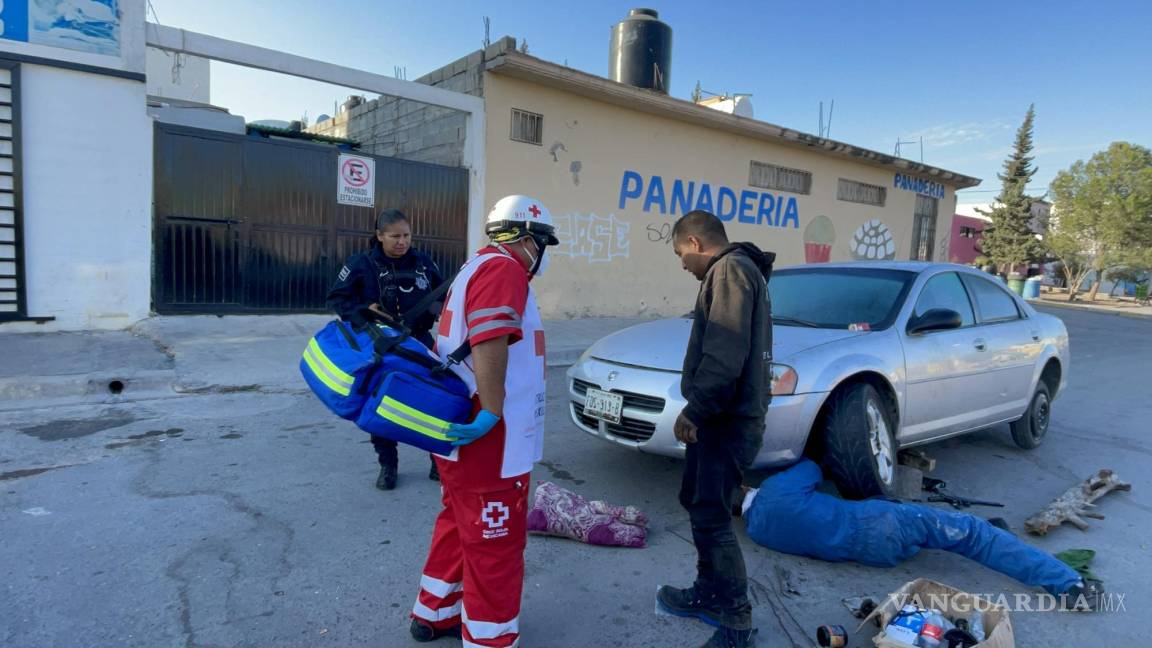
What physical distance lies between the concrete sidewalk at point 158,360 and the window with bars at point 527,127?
13.1 ft

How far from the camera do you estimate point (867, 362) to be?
12.4 ft

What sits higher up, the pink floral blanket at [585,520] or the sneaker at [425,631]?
the pink floral blanket at [585,520]

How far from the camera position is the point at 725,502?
248cm

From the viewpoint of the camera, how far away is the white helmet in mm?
2197

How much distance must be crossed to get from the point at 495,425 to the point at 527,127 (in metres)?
9.49

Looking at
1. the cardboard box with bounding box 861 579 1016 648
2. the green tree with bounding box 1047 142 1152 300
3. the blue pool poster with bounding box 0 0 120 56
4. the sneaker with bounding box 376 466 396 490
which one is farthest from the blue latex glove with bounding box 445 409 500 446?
the green tree with bounding box 1047 142 1152 300

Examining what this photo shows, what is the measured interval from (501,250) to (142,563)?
7.40ft

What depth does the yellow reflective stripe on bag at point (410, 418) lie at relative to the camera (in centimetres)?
197

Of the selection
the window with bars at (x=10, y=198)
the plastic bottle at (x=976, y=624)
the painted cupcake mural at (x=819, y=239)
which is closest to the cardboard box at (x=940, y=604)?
the plastic bottle at (x=976, y=624)

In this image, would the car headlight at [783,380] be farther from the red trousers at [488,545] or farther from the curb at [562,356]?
Answer: the curb at [562,356]

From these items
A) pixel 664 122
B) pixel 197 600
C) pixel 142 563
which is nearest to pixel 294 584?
pixel 197 600

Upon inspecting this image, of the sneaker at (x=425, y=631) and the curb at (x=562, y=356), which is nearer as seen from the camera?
the sneaker at (x=425, y=631)

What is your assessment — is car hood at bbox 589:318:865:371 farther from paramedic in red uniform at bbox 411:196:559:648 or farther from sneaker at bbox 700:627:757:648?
paramedic in red uniform at bbox 411:196:559:648

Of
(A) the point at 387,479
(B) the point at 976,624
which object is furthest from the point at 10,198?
(B) the point at 976,624
